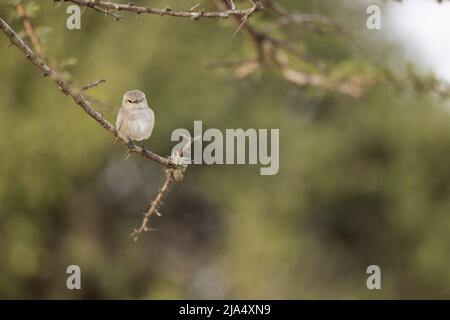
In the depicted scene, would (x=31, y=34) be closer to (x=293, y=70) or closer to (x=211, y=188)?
(x=293, y=70)

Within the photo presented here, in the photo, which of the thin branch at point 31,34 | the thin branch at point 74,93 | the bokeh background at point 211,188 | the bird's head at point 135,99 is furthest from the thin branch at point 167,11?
the bokeh background at point 211,188

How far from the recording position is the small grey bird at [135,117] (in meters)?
4.31

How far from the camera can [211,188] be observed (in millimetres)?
19125

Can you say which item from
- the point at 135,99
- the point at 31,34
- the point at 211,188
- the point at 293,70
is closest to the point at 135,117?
the point at 135,99

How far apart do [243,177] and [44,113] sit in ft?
20.0

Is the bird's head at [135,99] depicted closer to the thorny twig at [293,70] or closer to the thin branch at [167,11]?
the thin branch at [167,11]

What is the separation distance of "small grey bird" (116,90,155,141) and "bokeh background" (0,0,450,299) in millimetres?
9943

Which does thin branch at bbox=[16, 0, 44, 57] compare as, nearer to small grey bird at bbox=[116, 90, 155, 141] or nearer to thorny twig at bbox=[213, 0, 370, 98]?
small grey bird at bbox=[116, 90, 155, 141]

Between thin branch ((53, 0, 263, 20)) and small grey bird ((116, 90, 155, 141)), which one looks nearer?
thin branch ((53, 0, 263, 20))

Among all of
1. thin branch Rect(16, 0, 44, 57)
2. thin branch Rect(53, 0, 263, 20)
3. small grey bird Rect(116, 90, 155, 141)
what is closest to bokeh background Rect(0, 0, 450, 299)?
thin branch Rect(16, 0, 44, 57)

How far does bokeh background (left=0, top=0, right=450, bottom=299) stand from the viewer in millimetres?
14703

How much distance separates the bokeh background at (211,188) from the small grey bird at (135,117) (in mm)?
9943

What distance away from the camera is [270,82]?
2014 centimetres
